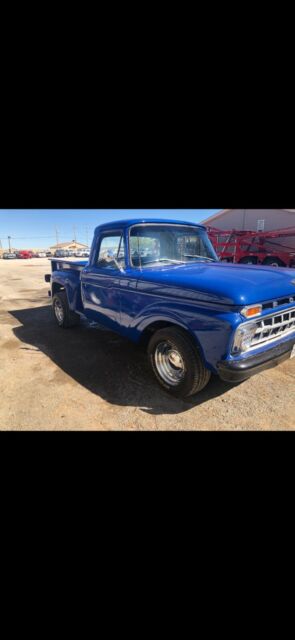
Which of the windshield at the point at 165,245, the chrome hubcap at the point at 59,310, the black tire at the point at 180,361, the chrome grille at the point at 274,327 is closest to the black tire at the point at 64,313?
the chrome hubcap at the point at 59,310

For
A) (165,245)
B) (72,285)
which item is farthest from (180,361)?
(72,285)

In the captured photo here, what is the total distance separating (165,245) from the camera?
4008 millimetres

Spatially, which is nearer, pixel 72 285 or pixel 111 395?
pixel 111 395

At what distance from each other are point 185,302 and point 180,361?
0.71 meters

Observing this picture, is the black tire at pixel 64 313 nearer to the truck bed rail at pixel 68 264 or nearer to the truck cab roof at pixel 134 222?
the truck bed rail at pixel 68 264

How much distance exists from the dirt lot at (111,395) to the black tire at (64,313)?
86cm

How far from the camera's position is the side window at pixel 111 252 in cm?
396

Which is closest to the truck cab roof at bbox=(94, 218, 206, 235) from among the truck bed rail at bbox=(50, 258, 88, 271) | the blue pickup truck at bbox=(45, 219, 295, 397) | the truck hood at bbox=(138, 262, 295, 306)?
the blue pickup truck at bbox=(45, 219, 295, 397)

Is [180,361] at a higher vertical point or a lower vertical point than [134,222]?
lower

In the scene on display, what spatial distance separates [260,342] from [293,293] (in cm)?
71

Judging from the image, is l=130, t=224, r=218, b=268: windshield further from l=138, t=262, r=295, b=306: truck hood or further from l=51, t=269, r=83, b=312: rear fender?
l=51, t=269, r=83, b=312: rear fender

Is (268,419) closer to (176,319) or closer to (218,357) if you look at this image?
(218,357)

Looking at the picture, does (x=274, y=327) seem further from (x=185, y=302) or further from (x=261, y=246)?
(x=261, y=246)

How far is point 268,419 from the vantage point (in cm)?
292
